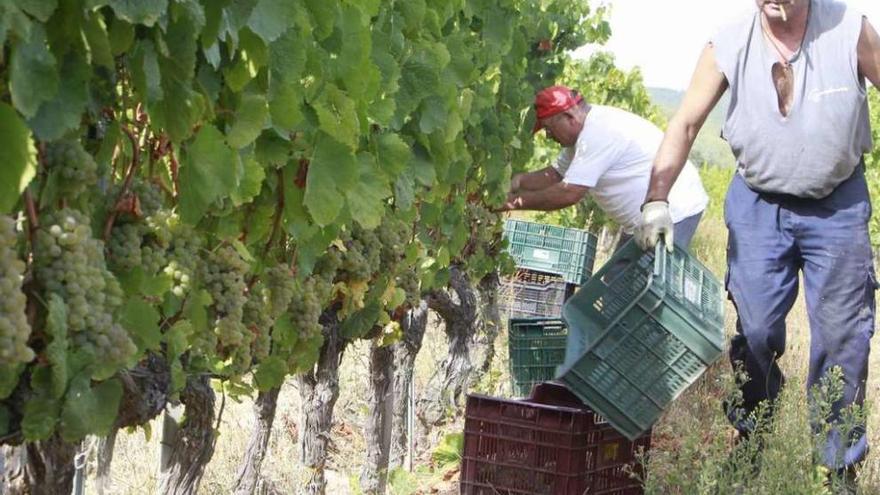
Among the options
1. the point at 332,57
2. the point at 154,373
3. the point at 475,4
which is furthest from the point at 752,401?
the point at 154,373

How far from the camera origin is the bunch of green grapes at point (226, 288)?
2656 mm

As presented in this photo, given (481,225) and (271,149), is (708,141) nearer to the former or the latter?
(481,225)

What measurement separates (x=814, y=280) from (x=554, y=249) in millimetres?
4430

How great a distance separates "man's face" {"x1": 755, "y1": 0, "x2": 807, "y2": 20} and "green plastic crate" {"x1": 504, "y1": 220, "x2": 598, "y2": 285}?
173 inches

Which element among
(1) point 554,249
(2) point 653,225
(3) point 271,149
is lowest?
(3) point 271,149

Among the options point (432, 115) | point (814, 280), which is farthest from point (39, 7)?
point (814, 280)

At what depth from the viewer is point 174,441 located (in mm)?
3629

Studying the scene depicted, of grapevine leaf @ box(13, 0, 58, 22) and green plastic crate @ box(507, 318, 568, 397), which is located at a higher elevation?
green plastic crate @ box(507, 318, 568, 397)

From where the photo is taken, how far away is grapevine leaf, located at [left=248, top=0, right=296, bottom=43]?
86.7 inches

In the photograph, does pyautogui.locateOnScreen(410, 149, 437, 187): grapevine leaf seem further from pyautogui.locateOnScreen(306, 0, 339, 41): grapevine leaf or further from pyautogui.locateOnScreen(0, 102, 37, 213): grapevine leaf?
pyautogui.locateOnScreen(0, 102, 37, 213): grapevine leaf

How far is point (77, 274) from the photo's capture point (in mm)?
1942

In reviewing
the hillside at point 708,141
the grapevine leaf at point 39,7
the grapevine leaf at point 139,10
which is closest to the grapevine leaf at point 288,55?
the grapevine leaf at point 139,10

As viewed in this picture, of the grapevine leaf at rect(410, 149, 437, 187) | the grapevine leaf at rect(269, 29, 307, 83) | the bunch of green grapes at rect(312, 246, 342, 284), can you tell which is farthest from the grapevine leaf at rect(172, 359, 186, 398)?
the grapevine leaf at rect(410, 149, 437, 187)

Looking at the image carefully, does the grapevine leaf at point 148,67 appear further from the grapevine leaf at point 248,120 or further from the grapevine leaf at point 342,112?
the grapevine leaf at point 342,112
